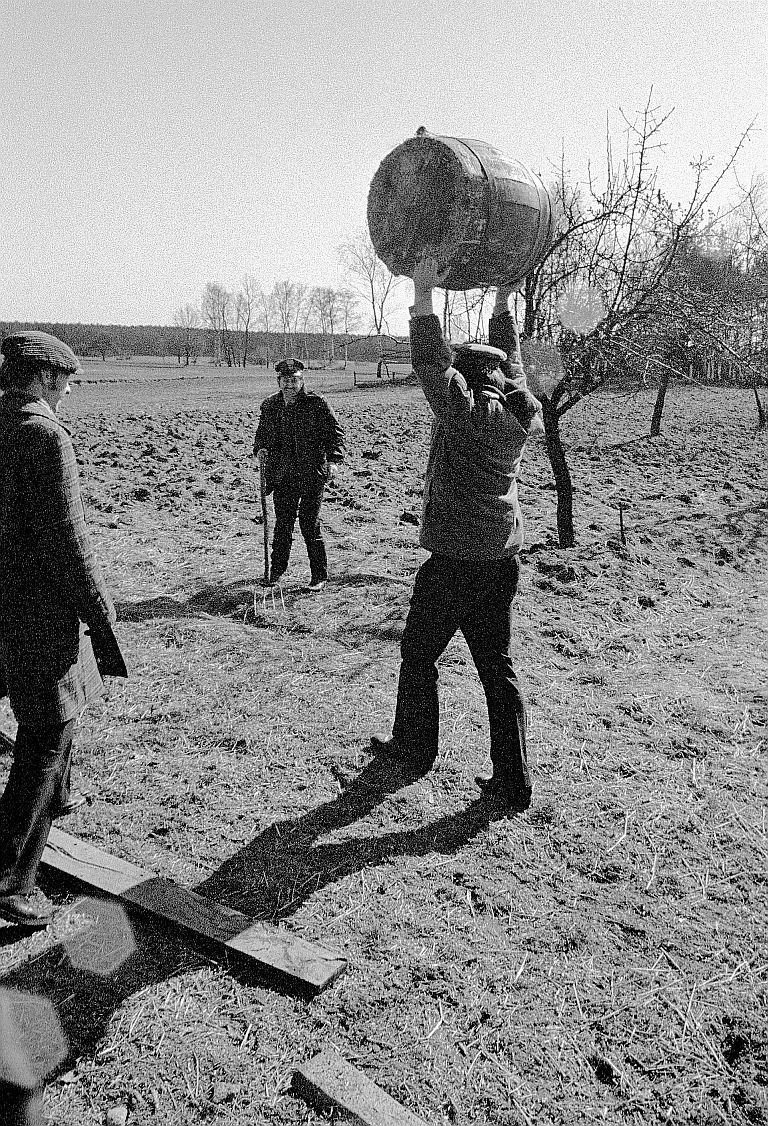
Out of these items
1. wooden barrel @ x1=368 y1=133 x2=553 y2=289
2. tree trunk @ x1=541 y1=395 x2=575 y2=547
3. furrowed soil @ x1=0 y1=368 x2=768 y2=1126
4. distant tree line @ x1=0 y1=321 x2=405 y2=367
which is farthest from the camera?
distant tree line @ x1=0 y1=321 x2=405 y2=367

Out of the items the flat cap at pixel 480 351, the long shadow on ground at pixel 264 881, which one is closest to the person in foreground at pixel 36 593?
the long shadow on ground at pixel 264 881

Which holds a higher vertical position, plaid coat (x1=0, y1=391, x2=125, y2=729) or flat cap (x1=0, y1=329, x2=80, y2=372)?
flat cap (x1=0, y1=329, x2=80, y2=372)

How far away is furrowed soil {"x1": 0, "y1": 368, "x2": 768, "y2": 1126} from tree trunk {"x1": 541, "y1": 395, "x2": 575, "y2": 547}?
69 centimetres

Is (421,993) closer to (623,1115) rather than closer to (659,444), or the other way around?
(623,1115)

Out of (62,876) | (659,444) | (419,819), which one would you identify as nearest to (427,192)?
(419,819)

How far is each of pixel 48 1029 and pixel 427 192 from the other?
3215mm

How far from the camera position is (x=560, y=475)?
8305 millimetres

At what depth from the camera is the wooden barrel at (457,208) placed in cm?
302

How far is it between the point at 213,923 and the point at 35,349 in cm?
219

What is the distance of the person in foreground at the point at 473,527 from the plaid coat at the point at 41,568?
55.6 inches

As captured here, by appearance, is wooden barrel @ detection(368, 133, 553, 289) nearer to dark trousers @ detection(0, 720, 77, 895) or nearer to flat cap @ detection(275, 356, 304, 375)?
dark trousers @ detection(0, 720, 77, 895)

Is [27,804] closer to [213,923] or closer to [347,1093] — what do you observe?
[213,923]

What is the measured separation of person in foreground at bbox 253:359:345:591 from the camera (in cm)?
671

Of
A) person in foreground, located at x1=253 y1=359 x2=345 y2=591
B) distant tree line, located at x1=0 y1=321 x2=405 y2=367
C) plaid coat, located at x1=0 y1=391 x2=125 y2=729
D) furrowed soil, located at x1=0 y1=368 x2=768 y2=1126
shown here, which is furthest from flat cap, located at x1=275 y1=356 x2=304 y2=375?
distant tree line, located at x1=0 y1=321 x2=405 y2=367
